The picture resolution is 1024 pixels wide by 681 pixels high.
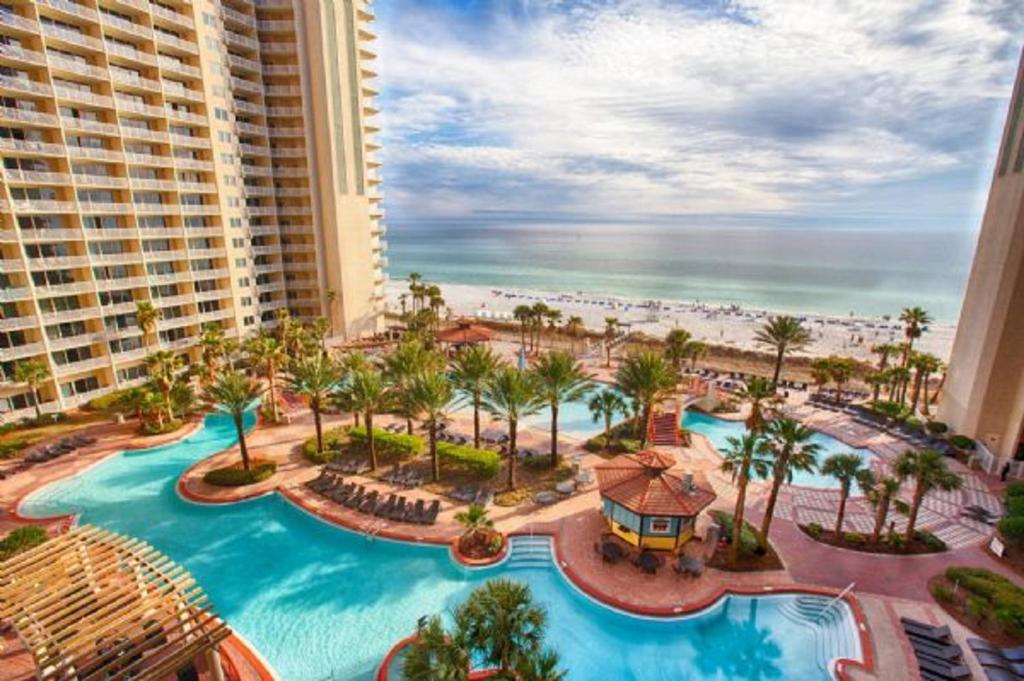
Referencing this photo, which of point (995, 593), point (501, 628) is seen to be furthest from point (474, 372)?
point (995, 593)

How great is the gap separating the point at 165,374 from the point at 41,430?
414 inches

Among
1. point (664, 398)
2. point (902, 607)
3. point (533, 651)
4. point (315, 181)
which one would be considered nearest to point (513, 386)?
point (664, 398)

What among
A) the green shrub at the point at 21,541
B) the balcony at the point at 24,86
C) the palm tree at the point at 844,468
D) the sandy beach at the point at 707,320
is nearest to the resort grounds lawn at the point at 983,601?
the palm tree at the point at 844,468

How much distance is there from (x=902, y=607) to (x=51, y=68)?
206 ft

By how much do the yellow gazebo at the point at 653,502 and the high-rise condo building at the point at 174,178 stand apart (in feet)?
150

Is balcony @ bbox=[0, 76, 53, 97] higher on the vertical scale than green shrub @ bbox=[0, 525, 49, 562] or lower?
higher

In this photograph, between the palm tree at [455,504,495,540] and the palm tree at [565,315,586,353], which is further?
the palm tree at [565,315,586,353]

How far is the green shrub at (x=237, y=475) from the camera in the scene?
28.9 meters

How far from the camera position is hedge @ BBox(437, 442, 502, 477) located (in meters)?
30.1

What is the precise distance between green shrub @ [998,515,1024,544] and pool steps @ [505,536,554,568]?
20469 millimetres

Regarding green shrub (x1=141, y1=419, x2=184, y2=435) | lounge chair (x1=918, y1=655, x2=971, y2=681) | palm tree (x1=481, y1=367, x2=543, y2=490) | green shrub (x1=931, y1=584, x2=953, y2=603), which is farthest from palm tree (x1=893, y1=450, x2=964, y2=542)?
green shrub (x1=141, y1=419, x2=184, y2=435)

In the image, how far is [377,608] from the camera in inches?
791

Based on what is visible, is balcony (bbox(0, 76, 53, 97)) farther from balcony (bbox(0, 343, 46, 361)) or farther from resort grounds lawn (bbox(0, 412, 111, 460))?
resort grounds lawn (bbox(0, 412, 111, 460))

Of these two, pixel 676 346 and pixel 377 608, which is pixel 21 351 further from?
pixel 676 346
